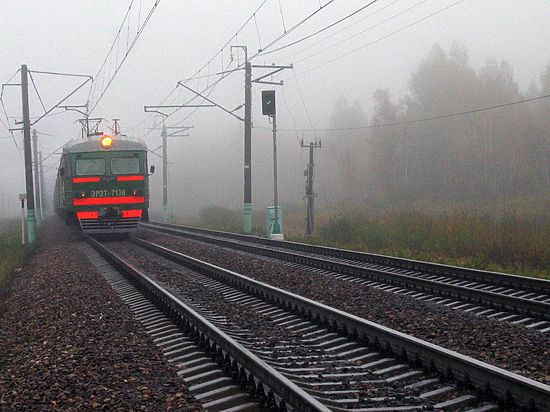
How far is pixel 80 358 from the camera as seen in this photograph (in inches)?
249

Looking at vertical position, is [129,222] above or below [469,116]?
below

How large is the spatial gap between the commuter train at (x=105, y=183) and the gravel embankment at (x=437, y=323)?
9829 mm

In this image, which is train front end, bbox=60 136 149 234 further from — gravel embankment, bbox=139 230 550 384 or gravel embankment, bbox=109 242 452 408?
gravel embankment, bbox=139 230 550 384

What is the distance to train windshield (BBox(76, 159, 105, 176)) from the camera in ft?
68.5

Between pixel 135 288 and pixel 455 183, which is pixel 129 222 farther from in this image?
pixel 455 183

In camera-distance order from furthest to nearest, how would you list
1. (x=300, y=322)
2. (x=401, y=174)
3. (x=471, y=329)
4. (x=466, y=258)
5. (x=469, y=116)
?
(x=401, y=174) < (x=469, y=116) < (x=466, y=258) < (x=300, y=322) < (x=471, y=329)

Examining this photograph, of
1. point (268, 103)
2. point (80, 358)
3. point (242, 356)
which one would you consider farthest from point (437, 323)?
point (268, 103)

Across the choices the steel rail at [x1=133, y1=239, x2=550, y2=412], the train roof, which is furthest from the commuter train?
the steel rail at [x1=133, y1=239, x2=550, y2=412]

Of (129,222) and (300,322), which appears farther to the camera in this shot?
(129,222)

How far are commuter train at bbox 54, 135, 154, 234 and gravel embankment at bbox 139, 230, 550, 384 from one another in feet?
32.2

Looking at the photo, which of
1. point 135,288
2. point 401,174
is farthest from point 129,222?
point 401,174

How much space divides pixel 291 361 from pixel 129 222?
16.3 meters

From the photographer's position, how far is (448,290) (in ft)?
29.8

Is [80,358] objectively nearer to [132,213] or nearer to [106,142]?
[132,213]
